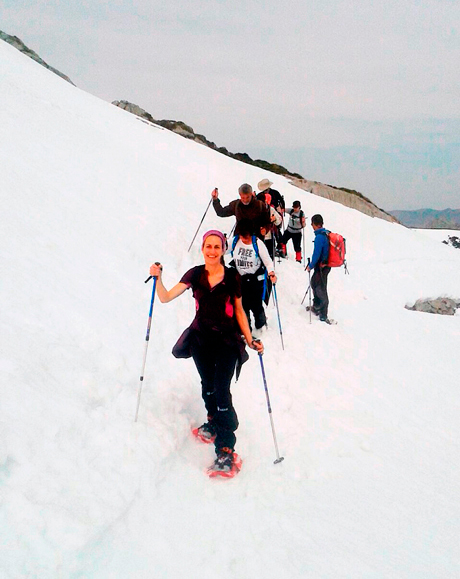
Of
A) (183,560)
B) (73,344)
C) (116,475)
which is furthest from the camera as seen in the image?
(73,344)

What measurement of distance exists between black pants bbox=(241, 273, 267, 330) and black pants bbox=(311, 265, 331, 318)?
1.94 m

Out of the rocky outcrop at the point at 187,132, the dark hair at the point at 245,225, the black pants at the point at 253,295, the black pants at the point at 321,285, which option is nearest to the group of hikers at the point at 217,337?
the black pants at the point at 253,295

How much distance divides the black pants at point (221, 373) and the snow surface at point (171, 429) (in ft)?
1.37

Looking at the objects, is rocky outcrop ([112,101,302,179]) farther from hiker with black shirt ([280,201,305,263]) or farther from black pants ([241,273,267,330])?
black pants ([241,273,267,330])

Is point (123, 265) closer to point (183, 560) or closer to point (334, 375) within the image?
point (334, 375)

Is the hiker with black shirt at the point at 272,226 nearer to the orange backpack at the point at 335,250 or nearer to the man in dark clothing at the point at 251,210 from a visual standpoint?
the man in dark clothing at the point at 251,210

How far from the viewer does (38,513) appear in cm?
270

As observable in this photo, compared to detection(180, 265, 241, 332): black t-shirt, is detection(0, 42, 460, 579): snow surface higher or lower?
lower

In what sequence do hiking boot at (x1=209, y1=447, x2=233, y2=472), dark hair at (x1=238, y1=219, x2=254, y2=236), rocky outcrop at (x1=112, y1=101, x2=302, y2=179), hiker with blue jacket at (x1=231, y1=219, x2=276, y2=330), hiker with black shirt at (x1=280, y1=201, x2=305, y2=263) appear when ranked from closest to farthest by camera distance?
hiking boot at (x1=209, y1=447, x2=233, y2=472) < hiker with blue jacket at (x1=231, y1=219, x2=276, y2=330) < dark hair at (x1=238, y1=219, x2=254, y2=236) < hiker with black shirt at (x1=280, y1=201, x2=305, y2=263) < rocky outcrop at (x1=112, y1=101, x2=302, y2=179)

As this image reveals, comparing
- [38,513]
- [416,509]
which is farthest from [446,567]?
[38,513]

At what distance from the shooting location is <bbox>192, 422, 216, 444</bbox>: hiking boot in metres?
4.28

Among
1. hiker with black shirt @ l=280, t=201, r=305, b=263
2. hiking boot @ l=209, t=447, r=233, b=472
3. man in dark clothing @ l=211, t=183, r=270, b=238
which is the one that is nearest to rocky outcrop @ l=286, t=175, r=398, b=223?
hiker with black shirt @ l=280, t=201, r=305, b=263

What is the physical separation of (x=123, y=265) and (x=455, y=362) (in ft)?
25.4

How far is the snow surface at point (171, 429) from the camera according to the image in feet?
9.61
